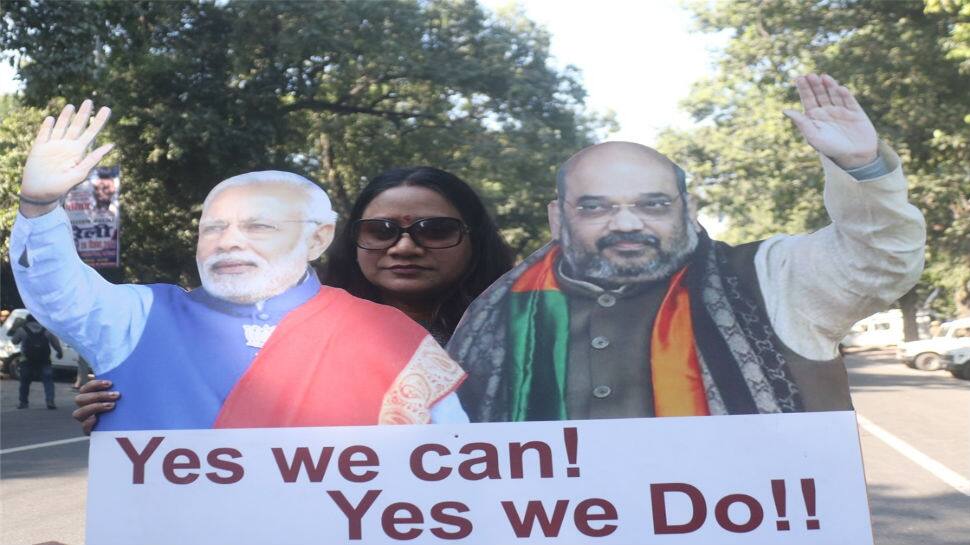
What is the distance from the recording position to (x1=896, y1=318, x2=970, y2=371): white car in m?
27.7

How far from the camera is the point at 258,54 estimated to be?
18.4m

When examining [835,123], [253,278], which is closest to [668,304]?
[835,123]

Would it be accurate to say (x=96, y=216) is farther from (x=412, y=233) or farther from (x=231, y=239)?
(x=412, y=233)

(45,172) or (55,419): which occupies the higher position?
(45,172)

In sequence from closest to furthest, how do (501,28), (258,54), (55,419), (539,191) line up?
1. (55,419)
2. (539,191)
3. (258,54)
4. (501,28)

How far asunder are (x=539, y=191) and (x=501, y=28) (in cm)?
468

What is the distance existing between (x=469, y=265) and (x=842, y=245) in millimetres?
1090

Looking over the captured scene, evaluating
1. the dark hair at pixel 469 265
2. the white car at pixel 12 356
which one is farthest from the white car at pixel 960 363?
the dark hair at pixel 469 265

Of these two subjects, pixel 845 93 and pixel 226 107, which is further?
pixel 226 107

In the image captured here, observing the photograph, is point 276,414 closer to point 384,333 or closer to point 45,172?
point 384,333

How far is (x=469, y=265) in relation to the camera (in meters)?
3.22

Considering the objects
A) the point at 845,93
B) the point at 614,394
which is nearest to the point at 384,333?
the point at 614,394

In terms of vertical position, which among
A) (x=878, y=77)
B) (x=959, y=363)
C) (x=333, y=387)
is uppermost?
(x=878, y=77)

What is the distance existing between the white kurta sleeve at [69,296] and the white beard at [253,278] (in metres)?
0.18
